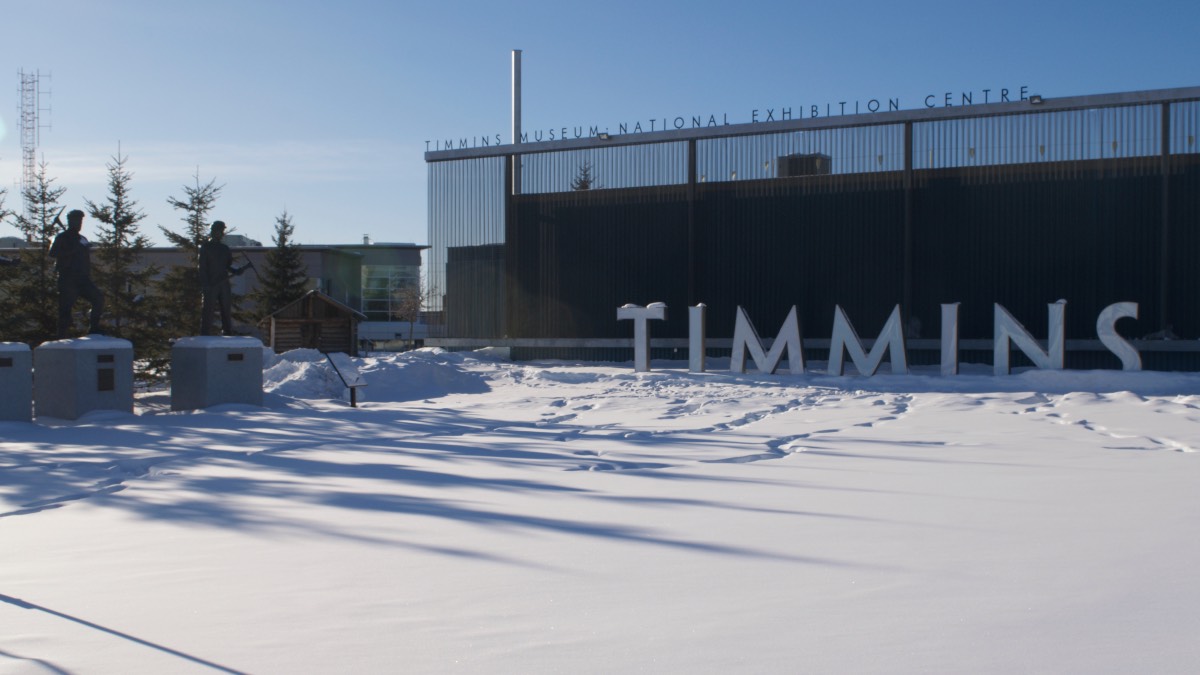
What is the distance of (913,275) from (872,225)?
1796mm

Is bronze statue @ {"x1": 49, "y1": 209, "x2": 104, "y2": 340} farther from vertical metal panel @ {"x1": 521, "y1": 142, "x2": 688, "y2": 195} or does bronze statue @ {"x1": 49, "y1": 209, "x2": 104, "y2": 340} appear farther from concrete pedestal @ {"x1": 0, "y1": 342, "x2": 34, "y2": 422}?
vertical metal panel @ {"x1": 521, "y1": 142, "x2": 688, "y2": 195}

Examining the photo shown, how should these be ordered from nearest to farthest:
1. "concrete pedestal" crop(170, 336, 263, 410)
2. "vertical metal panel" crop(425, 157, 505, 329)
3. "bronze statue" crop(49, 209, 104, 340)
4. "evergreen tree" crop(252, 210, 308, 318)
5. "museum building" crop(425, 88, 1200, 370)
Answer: "bronze statue" crop(49, 209, 104, 340)
"concrete pedestal" crop(170, 336, 263, 410)
"museum building" crop(425, 88, 1200, 370)
"vertical metal panel" crop(425, 157, 505, 329)
"evergreen tree" crop(252, 210, 308, 318)

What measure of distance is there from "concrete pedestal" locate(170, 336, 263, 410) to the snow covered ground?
3.44 meters

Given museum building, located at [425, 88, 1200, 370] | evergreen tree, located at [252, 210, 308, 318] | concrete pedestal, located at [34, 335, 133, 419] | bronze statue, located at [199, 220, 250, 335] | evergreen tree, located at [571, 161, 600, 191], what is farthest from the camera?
evergreen tree, located at [252, 210, 308, 318]

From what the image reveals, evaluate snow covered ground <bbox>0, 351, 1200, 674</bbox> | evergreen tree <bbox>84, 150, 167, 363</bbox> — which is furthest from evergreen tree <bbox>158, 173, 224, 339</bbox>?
snow covered ground <bbox>0, 351, 1200, 674</bbox>

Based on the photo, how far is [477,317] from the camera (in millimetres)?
35625

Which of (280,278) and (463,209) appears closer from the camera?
(463,209)

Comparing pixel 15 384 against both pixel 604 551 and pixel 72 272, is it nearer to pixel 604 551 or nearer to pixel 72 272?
pixel 72 272

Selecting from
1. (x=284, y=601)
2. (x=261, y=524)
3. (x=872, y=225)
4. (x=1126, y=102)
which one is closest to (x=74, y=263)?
(x=261, y=524)

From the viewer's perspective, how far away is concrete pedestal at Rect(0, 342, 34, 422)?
1702cm

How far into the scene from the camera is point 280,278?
5912 cm

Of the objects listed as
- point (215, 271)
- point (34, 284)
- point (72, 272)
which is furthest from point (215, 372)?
point (34, 284)

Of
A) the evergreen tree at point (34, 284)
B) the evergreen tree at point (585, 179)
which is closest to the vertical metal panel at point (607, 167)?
the evergreen tree at point (585, 179)

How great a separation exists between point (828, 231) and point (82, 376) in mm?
19971
